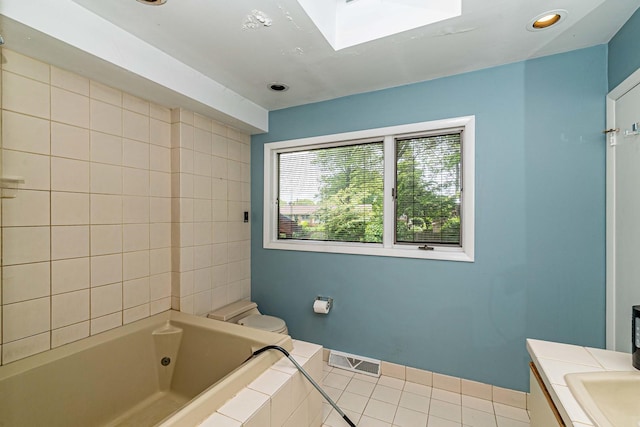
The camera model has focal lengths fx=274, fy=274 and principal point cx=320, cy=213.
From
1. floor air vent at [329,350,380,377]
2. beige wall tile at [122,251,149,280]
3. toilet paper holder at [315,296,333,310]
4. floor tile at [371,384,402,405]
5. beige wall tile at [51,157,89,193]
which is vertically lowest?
floor tile at [371,384,402,405]

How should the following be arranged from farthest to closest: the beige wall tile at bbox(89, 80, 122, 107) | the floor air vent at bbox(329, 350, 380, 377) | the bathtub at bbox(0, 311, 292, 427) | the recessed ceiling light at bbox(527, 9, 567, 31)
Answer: the floor air vent at bbox(329, 350, 380, 377)
the beige wall tile at bbox(89, 80, 122, 107)
the recessed ceiling light at bbox(527, 9, 567, 31)
the bathtub at bbox(0, 311, 292, 427)

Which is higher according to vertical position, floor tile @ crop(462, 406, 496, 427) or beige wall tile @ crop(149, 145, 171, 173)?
beige wall tile @ crop(149, 145, 171, 173)

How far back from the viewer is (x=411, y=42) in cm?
152

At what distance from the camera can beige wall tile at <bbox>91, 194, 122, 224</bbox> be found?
1.60 meters

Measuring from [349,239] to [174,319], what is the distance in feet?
4.69

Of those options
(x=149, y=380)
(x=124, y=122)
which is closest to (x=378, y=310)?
(x=149, y=380)

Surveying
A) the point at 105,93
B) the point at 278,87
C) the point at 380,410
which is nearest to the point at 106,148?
the point at 105,93

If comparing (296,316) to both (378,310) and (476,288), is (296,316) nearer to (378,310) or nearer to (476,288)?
(378,310)

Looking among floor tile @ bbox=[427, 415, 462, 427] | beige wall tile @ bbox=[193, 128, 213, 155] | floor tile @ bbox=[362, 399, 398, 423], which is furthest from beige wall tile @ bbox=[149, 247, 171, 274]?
floor tile @ bbox=[427, 415, 462, 427]

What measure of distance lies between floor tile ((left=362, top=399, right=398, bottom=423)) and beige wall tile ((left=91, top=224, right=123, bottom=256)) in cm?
187

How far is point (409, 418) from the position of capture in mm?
1656

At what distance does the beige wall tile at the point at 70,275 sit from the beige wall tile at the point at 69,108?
0.76 m

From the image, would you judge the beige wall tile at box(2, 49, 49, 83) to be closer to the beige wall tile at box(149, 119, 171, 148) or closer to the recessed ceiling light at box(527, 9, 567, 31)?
the beige wall tile at box(149, 119, 171, 148)

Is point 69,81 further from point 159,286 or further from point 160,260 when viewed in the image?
point 159,286
